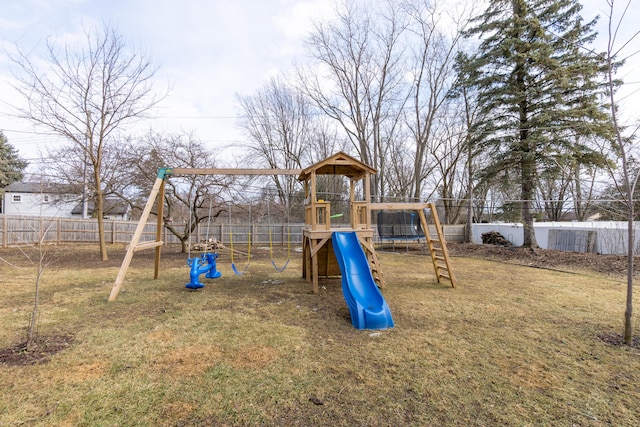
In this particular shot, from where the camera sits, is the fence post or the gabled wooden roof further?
the fence post

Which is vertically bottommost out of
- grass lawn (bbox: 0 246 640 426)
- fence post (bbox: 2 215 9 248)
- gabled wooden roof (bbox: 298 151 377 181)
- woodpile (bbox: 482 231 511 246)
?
grass lawn (bbox: 0 246 640 426)

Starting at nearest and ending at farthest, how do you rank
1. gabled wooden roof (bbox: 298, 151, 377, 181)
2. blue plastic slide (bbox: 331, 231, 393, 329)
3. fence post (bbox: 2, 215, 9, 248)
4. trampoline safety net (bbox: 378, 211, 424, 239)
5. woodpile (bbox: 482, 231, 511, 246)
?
1. blue plastic slide (bbox: 331, 231, 393, 329)
2. gabled wooden roof (bbox: 298, 151, 377, 181)
3. fence post (bbox: 2, 215, 9, 248)
4. trampoline safety net (bbox: 378, 211, 424, 239)
5. woodpile (bbox: 482, 231, 511, 246)

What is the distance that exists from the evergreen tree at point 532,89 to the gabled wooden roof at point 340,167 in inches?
288

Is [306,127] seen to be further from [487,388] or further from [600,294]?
[487,388]

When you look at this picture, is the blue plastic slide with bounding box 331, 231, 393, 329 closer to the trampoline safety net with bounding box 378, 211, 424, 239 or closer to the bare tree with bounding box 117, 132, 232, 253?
the bare tree with bounding box 117, 132, 232, 253

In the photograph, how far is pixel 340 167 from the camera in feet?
22.3

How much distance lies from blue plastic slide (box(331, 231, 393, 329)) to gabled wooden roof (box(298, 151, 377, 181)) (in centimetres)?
141

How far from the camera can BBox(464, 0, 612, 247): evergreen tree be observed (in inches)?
397

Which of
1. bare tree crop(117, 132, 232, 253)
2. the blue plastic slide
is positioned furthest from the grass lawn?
bare tree crop(117, 132, 232, 253)

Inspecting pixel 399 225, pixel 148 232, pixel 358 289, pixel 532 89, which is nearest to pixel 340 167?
pixel 358 289

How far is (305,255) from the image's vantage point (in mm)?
7355

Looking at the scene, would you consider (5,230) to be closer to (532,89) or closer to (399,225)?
(399,225)

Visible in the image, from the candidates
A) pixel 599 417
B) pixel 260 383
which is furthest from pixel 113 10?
pixel 599 417

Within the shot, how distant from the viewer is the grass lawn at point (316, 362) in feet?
7.07
